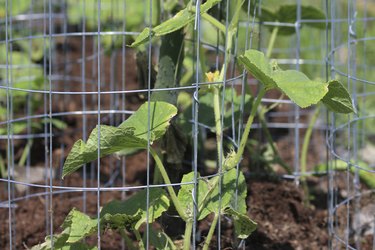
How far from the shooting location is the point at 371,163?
3688 mm

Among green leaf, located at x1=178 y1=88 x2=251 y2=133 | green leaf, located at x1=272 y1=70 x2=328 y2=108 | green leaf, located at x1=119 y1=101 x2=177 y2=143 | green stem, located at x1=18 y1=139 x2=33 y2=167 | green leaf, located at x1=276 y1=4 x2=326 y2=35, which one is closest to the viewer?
green leaf, located at x1=272 y1=70 x2=328 y2=108

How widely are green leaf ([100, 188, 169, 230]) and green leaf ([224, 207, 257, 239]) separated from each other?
189 millimetres

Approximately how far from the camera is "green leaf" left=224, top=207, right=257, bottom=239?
2.11 metres

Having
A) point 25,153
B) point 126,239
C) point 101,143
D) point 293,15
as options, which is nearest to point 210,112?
point 293,15

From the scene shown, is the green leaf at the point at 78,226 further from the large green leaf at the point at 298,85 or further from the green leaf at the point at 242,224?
the large green leaf at the point at 298,85

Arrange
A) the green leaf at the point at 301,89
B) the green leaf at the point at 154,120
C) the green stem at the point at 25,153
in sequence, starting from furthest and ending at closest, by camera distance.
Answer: the green stem at the point at 25,153 < the green leaf at the point at 154,120 < the green leaf at the point at 301,89

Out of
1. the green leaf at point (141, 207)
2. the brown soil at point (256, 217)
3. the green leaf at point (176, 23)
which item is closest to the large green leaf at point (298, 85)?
the green leaf at point (176, 23)

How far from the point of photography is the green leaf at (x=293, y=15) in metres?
2.90

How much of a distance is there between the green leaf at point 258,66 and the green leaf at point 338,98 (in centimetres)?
16

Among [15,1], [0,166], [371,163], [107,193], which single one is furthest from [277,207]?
[15,1]

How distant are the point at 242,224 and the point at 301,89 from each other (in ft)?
1.53

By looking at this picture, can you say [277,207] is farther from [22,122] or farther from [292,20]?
[22,122]

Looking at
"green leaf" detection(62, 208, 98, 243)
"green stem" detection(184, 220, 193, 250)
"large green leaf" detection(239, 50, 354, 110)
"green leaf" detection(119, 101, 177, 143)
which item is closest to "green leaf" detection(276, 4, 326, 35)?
"large green leaf" detection(239, 50, 354, 110)

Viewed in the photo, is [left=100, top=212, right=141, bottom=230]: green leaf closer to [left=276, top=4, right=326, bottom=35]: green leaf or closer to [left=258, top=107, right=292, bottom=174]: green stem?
[left=258, top=107, right=292, bottom=174]: green stem
